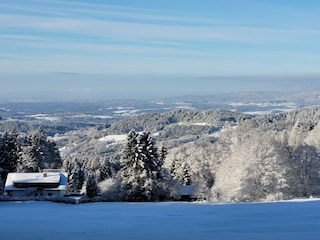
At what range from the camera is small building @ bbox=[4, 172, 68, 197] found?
48.8 m

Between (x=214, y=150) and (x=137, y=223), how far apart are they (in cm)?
4384

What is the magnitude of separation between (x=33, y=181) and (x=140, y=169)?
1427 cm

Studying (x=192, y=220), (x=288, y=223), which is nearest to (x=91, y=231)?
(x=192, y=220)

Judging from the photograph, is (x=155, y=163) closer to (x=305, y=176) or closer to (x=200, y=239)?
(x=305, y=176)

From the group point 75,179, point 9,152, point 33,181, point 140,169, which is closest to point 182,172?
point 140,169

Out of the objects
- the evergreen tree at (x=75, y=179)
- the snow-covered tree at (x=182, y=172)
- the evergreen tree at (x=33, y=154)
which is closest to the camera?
the snow-covered tree at (x=182, y=172)

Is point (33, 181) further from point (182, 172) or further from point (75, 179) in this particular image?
point (75, 179)

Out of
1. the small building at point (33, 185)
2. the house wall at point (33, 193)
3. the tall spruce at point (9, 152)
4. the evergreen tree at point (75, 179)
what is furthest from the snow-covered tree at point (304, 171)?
the evergreen tree at point (75, 179)

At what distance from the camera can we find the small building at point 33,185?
48.8 metres

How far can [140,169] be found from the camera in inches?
1607

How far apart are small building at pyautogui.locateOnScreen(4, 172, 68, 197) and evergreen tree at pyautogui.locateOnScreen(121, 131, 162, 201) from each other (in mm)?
10308

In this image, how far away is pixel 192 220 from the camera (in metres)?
17.1

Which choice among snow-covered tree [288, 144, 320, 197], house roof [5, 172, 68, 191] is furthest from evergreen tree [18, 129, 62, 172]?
snow-covered tree [288, 144, 320, 197]

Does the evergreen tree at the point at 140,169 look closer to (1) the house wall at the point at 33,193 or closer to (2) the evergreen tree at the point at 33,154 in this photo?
(1) the house wall at the point at 33,193
